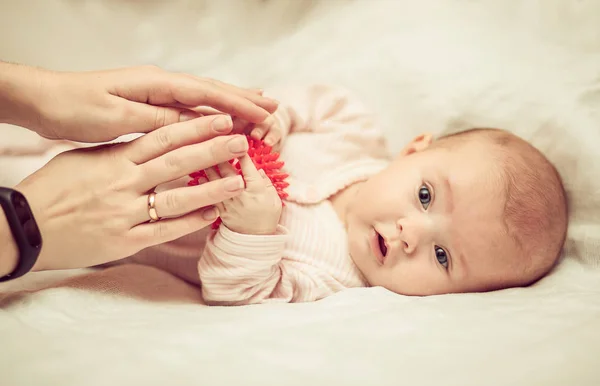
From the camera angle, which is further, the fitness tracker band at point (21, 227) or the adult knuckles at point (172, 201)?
the adult knuckles at point (172, 201)

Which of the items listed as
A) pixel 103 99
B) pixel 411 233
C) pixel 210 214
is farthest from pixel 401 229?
pixel 103 99

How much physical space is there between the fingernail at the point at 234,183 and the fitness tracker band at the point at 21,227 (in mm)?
299

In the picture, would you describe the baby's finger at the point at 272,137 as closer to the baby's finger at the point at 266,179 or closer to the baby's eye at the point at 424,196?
the baby's finger at the point at 266,179

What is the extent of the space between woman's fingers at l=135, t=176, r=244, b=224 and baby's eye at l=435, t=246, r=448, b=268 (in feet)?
1.47

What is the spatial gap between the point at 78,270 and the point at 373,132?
796 mm

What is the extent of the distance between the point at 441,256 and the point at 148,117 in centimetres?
65

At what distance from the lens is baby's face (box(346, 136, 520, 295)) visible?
93cm

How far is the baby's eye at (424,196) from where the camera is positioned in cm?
99

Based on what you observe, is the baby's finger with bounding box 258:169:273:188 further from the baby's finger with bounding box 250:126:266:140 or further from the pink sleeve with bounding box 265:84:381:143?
the pink sleeve with bounding box 265:84:381:143

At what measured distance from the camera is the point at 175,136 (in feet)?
2.69

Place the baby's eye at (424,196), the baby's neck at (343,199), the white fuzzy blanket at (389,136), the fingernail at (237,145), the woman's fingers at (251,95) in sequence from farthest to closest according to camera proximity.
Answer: the baby's neck at (343,199)
the baby's eye at (424,196)
the woman's fingers at (251,95)
the fingernail at (237,145)
the white fuzzy blanket at (389,136)

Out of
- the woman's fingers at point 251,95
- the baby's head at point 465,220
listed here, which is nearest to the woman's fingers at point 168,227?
the woman's fingers at point 251,95

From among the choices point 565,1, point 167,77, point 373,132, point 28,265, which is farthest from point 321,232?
point 565,1

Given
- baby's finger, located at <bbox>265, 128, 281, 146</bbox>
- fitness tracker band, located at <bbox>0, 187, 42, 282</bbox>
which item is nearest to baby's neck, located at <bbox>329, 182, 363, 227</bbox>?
baby's finger, located at <bbox>265, 128, 281, 146</bbox>
